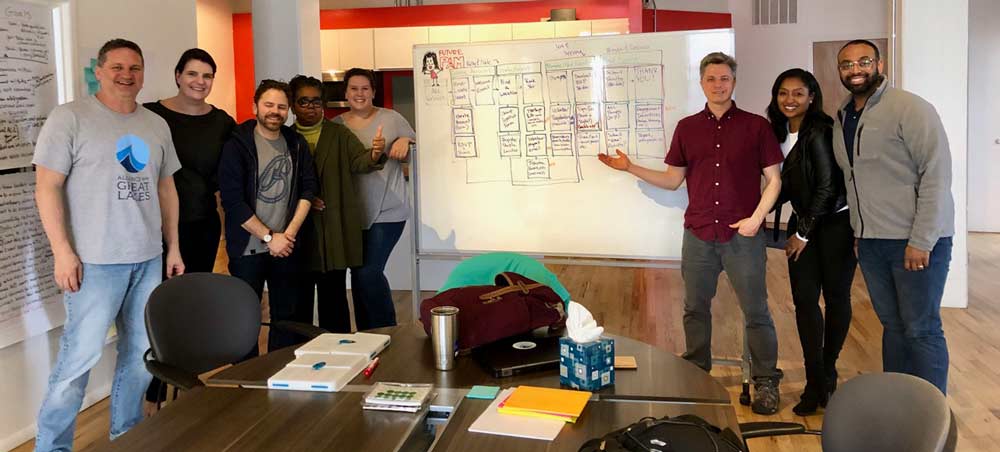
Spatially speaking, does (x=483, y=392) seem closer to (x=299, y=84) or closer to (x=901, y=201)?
(x=901, y=201)

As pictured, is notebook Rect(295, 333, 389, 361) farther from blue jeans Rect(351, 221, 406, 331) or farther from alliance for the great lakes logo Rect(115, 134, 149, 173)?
blue jeans Rect(351, 221, 406, 331)

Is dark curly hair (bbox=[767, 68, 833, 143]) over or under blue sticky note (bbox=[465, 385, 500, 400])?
over

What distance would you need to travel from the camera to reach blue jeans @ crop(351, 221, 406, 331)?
12.6 feet

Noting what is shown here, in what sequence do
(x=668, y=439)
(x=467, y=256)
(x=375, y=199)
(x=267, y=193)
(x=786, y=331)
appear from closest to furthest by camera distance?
(x=668, y=439), (x=267, y=193), (x=375, y=199), (x=467, y=256), (x=786, y=331)

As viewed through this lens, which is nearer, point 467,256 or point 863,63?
point 863,63

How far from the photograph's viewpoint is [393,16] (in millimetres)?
8430

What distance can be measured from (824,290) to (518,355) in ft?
6.33

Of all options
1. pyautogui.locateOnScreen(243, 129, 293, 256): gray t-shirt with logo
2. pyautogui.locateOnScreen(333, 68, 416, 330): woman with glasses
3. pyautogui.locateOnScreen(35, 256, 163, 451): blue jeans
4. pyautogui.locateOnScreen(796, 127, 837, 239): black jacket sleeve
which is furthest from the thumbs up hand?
pyautogui.locateOnScreen(796, 127, 837, 239): black jacket sleeve

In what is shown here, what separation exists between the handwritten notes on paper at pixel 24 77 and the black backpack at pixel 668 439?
2.70 metres

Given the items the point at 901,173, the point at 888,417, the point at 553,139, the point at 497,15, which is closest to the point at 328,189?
the point at 553,139

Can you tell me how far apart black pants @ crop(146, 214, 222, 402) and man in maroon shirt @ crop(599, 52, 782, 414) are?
80.4 inches

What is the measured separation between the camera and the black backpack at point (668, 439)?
1.33m

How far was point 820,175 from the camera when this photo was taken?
10.3 feet

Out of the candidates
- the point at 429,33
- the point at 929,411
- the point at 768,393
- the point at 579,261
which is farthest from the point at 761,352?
the point at 429,33
